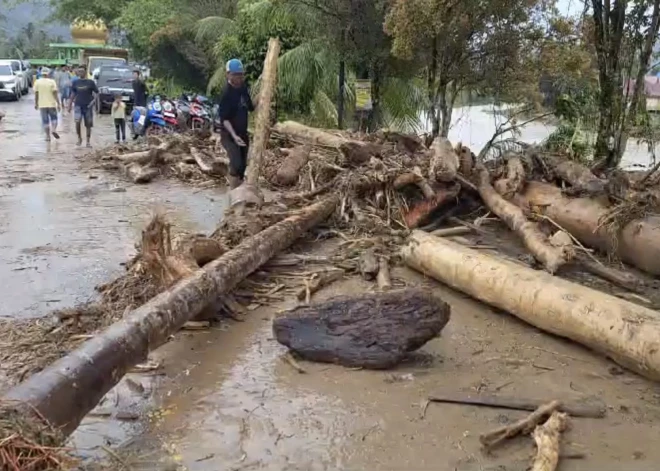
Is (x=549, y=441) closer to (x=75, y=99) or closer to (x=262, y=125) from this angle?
(x=262, y=125)

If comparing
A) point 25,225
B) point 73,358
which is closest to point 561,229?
point 73,358

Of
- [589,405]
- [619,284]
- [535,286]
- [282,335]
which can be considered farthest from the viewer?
[619,284]

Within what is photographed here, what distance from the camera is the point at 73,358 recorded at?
12.8 feet

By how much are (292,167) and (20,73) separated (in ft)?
106

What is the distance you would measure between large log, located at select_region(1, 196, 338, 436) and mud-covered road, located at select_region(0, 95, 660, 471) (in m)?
0.27

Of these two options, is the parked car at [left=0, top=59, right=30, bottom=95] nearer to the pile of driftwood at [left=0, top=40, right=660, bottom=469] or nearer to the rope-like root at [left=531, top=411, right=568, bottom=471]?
the pile of driftwood at [left=0, top=40, right=660, bottom=469]

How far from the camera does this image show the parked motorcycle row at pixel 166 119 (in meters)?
17.4

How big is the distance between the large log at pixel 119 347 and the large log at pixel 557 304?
1.68 metres

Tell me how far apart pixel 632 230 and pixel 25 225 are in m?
6.49

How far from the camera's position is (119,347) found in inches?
166

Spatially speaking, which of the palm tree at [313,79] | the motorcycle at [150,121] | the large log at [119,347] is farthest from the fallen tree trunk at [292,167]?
the motorcycle at [150,121]

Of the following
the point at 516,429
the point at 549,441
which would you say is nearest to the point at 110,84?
the point at 516,429

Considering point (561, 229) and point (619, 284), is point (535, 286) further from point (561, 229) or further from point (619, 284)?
point (561, 229)

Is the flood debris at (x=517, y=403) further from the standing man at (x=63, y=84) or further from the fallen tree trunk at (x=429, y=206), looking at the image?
the standing man at (x=63, y=84)
